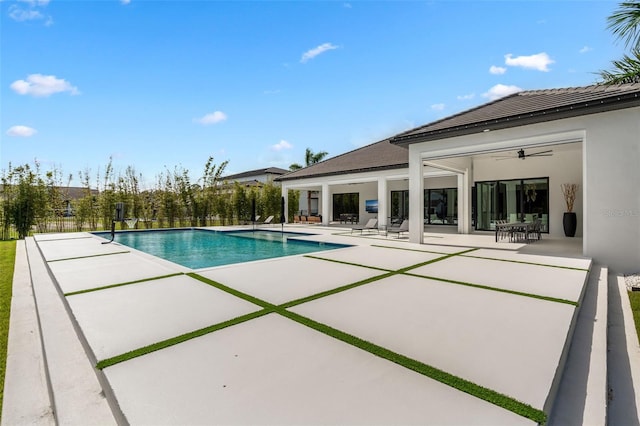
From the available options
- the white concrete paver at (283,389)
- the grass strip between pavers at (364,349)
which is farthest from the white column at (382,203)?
the white concrete paver at (283,389)

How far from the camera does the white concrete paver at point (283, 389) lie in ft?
6.45

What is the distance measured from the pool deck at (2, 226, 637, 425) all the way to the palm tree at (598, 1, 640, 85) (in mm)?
7165

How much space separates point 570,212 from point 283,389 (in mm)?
14702

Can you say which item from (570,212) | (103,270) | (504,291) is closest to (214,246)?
(103,270)

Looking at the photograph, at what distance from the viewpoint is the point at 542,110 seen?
7.95 m

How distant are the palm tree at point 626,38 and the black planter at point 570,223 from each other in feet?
16.5

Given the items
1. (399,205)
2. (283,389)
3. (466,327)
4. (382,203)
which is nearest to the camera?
(283,389)

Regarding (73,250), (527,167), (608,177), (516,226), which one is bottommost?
(73,250)

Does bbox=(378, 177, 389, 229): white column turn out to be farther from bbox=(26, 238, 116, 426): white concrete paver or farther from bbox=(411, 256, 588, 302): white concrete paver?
bbox=(26, 238, 116, 426): white concrete paver

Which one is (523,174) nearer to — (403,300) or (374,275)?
(374,275)

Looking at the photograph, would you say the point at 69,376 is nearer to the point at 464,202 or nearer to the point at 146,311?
the point at 146,311

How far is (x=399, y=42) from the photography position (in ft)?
39.5

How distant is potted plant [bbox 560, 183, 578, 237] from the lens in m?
12.3

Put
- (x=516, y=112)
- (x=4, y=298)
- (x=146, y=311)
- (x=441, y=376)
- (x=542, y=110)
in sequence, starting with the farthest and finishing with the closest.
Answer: (x=516, y=112), (x=542, y=110), (x=4, y=298), (x=146, y=311), (x=441, y=376)
